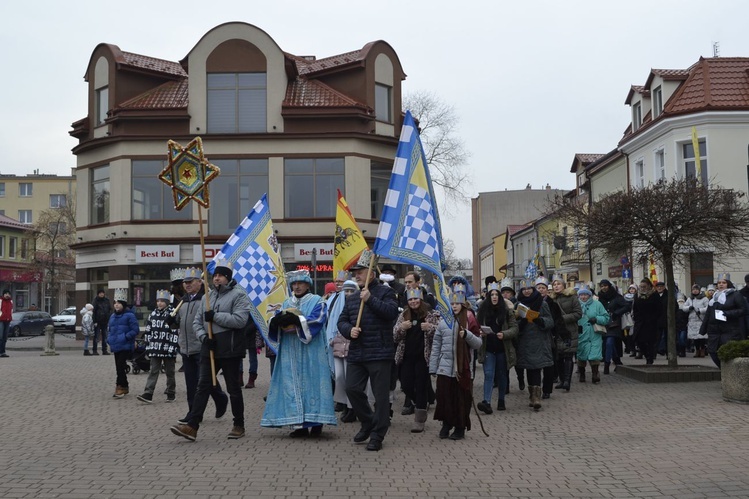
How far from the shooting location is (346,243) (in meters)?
15.1

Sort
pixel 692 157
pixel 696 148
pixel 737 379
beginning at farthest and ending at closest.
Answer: pixel 692 157, pixel 696 148, pixel 737 379

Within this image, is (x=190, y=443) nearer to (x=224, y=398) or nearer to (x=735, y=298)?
(x=224, y=398)

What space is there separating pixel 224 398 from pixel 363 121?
24.2 metres

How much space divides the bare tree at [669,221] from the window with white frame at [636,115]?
21.5 m

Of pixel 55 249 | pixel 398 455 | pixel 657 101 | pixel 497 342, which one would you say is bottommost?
pixel 398 455

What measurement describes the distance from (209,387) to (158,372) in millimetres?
4376

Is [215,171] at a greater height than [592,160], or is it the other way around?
[592,160]

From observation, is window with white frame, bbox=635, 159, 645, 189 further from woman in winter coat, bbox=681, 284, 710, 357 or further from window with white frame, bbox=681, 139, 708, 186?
woman in winter coat, bbox=681, 284, 710, 357

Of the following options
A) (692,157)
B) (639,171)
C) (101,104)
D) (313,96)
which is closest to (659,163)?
(692,157)

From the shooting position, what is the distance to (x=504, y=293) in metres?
13.4

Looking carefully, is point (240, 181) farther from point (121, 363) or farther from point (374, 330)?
point (374, 330)

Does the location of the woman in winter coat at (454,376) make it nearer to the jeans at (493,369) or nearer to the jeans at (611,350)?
the jeans at (493,369)

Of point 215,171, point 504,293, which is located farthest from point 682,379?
point 215,171

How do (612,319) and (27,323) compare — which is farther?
(27,323)
